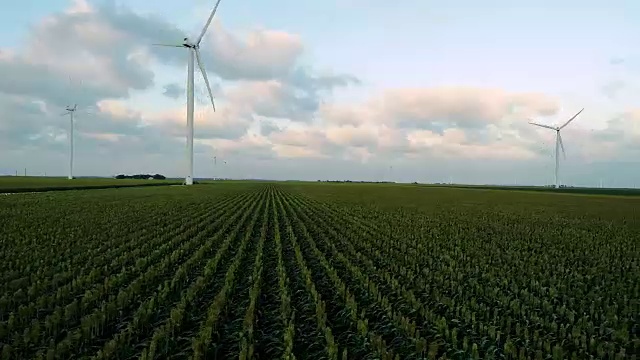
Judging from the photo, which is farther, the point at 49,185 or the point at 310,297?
the point at 49,185

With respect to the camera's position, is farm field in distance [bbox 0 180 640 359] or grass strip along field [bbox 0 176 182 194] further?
grass strip along field [bbox 0 176 182 194]

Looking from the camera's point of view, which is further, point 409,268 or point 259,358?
point 409,268

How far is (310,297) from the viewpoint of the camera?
1208 centimetres

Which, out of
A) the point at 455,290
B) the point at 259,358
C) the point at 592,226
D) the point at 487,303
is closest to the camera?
the point at 259,358

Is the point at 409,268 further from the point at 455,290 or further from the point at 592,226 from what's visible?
the point at 592,226

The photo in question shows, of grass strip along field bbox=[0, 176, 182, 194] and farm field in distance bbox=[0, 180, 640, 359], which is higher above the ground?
grass strip along field bbox=[0, 176, 182, 194]

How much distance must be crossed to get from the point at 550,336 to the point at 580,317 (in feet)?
6.86

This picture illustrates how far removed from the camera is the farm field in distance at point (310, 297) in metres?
8.97

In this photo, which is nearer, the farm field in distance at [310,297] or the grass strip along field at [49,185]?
the farm field in distance at [310,297]

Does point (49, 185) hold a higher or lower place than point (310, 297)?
higher

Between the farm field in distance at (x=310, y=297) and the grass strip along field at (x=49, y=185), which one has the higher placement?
the grass strip along field at (x=49, y=185)

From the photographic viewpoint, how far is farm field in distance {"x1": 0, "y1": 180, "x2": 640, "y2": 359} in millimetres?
8969

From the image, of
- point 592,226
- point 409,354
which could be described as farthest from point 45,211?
point 592,226

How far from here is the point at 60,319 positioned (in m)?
10.1
